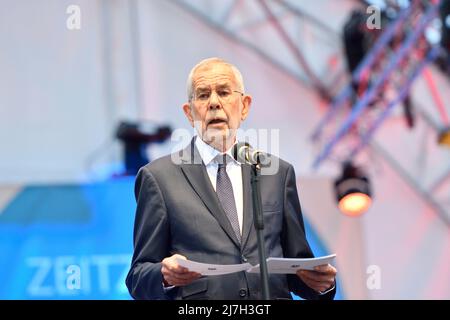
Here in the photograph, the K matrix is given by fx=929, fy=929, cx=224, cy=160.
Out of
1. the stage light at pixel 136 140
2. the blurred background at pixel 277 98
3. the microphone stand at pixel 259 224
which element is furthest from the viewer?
the blurred background at pixel 277 98

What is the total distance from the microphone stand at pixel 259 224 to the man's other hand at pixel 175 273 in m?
0.20

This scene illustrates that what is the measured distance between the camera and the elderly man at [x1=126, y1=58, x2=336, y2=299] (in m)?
2.76

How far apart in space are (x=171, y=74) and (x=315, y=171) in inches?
66.9


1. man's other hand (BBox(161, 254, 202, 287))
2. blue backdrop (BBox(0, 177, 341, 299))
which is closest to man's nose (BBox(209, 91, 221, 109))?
man's other hand (BBox(161, 254, 202, 287))

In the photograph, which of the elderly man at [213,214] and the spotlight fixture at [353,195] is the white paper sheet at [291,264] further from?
the spotlight fixture at [353,195]

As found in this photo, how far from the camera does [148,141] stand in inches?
295

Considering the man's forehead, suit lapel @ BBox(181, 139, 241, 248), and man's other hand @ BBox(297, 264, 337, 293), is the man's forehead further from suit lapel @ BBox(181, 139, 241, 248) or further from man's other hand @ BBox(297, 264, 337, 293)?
man's other hand @ BBox(297, 264, 337, 293)


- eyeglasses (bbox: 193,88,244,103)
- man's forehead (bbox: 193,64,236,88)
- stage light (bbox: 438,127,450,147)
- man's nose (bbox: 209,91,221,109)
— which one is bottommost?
man's nose (bbox: 209,91,221,109)

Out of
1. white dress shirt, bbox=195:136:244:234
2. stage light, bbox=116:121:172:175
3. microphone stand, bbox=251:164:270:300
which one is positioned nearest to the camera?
microphone stand, bbox=251:164:270:300

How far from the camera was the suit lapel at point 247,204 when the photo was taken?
280cm

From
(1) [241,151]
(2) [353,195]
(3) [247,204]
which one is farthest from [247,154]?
(2) [353,195]

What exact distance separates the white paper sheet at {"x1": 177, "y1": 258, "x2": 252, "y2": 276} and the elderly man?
0.10m

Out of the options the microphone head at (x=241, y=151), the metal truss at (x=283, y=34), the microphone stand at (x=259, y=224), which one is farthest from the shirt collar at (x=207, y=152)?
the metal truss at (x=283, y=34)
